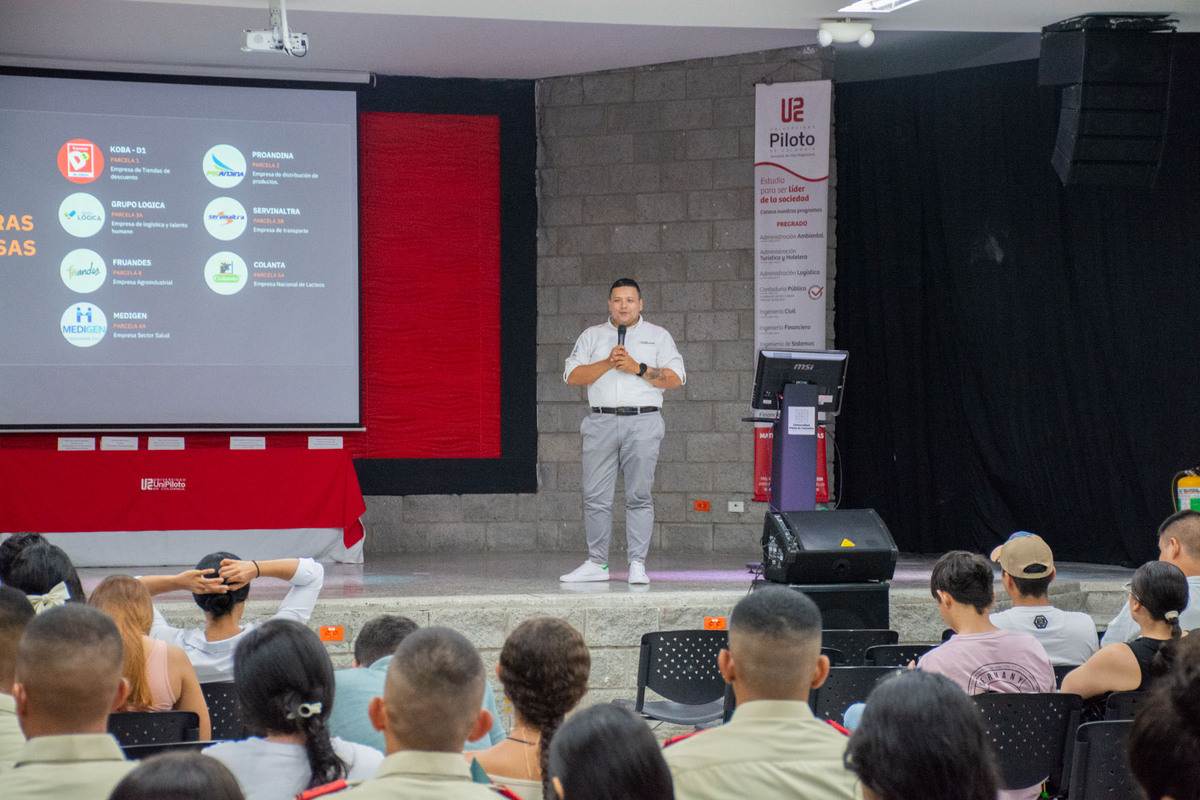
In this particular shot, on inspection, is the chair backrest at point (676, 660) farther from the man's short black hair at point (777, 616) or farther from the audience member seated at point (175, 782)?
the audience member seated at point (175, 782)

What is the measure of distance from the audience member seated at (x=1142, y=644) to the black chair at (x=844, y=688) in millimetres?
512

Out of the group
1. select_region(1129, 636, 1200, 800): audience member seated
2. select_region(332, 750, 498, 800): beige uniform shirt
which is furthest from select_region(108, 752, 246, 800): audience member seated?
select_region(1129, 636, 1200, 800): audience member seated

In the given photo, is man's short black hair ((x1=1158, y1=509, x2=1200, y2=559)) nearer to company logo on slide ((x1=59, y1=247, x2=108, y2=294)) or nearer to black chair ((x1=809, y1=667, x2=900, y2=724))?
black chair ((x1=809, y1=667, x2=900, y2=724))

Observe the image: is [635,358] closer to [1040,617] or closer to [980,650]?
[1040,617]

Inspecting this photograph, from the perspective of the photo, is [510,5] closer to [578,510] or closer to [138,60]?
[138,60]

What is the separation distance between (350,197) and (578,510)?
2481mm

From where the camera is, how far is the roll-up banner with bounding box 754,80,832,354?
26.5 ft

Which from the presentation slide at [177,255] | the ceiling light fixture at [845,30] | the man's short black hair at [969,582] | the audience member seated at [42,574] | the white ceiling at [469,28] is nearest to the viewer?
the man's short black hair at [969,582]

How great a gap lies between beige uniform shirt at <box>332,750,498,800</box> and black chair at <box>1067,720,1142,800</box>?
1.62 metres

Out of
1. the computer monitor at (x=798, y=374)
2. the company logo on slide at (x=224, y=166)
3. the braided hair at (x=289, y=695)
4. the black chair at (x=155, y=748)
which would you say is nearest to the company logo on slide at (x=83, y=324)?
the company logo on slide at (x=224, y=166)

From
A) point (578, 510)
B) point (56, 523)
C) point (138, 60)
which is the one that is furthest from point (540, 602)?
point (138, 60)

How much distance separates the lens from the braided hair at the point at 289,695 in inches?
88.7

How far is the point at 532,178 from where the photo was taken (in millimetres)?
8531

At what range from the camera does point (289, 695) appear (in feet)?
7.40
